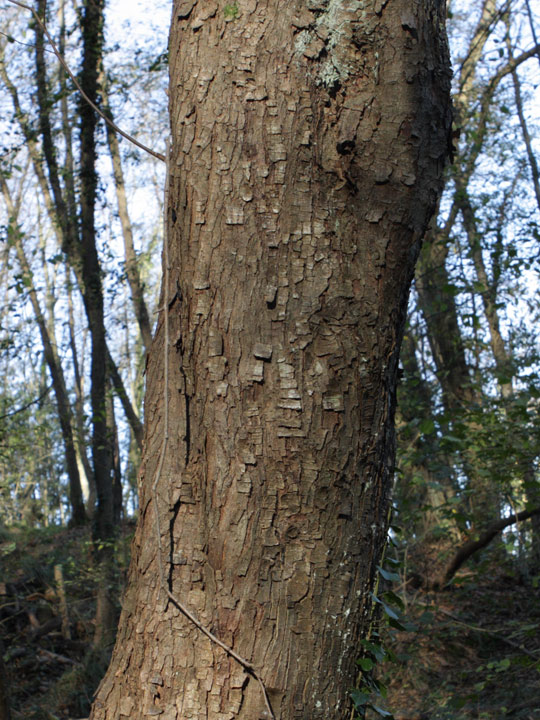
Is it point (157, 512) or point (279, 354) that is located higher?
point (279, 354)

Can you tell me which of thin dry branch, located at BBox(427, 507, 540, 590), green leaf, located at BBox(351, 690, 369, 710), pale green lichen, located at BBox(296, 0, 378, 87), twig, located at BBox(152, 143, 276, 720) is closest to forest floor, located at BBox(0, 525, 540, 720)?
thin dry branch, located at BBox(427, 507, 540, 590)

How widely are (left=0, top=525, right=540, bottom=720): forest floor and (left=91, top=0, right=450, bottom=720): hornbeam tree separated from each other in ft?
6.66

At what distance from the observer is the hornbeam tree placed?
4.06ft

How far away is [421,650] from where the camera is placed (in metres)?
6.05

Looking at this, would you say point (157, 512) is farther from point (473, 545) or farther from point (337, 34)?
point (473, 545)

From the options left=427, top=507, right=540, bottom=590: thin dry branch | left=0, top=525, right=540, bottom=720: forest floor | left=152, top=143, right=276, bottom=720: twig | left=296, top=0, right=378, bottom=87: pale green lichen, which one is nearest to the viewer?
left=152, top=143, right=276, bottom=720: twig

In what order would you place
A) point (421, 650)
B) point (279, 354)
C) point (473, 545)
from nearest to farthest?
point (279, 354) < point (421, 650) < point (473, 545)

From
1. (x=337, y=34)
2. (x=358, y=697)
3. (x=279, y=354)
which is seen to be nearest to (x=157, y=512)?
(x=279, y=354)

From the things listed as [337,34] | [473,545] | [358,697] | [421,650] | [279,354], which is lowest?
[421,650]

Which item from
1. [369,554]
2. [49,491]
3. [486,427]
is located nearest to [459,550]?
[486,427]

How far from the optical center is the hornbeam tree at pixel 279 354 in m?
1.24

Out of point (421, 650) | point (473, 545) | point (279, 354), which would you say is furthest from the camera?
point (473, 545)

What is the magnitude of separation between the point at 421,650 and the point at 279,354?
18.7 feet

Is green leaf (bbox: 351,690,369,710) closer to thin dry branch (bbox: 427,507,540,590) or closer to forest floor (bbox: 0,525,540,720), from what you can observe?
forest floor (bbox: 0,525,540,720)
